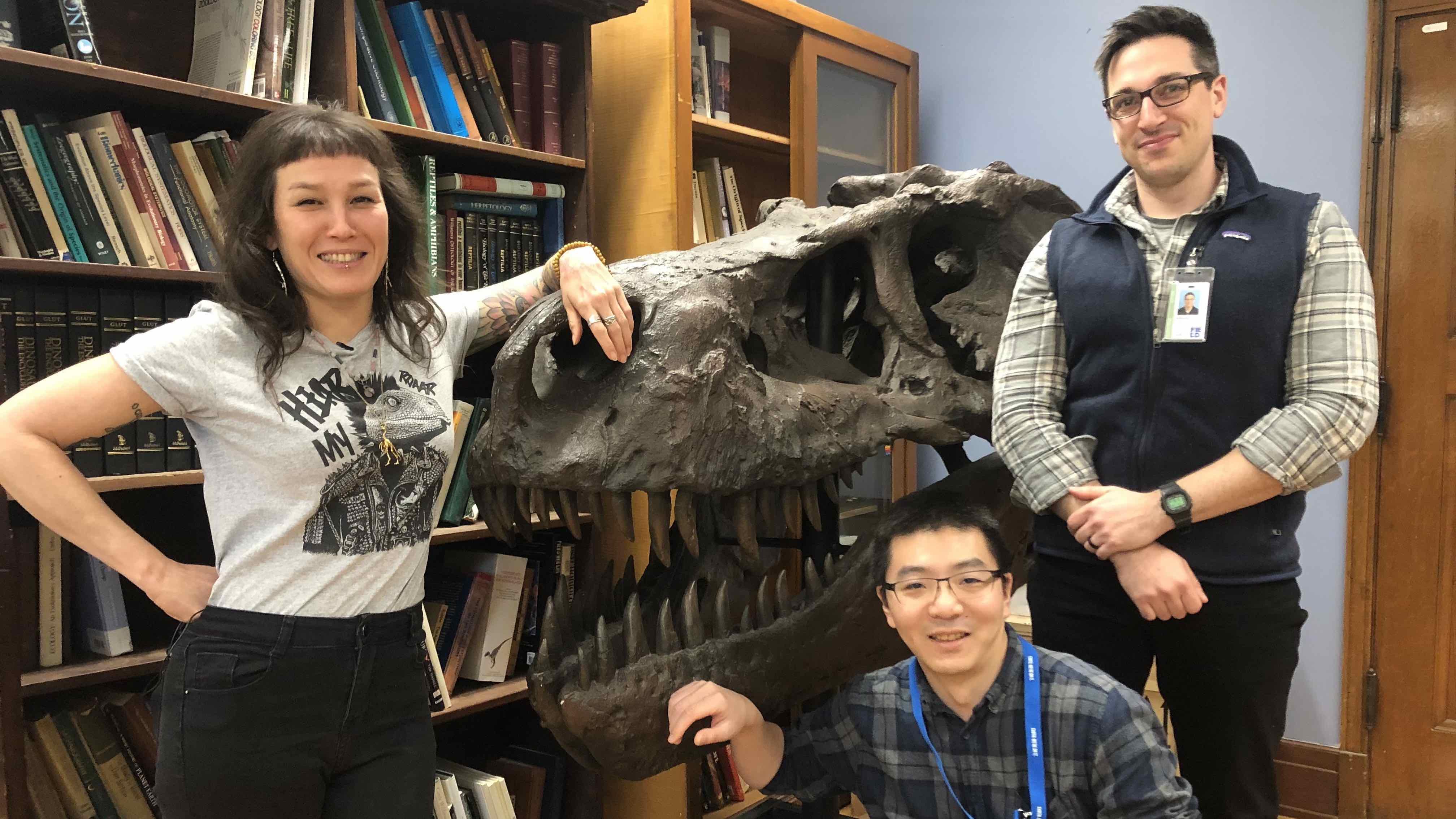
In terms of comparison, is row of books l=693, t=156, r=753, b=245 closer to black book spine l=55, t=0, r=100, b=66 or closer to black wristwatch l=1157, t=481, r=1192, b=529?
black book spine l=55, t=0, r=100, b=66

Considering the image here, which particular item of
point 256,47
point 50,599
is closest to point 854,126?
point 256,47

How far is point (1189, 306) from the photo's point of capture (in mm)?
1629

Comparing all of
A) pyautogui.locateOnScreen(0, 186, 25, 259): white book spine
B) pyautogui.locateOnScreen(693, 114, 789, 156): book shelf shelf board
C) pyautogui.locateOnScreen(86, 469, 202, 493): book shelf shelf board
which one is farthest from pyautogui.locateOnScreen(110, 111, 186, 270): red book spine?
pyautogui.locateOnScreen(693, 114, 789, 156): book shelf shelf board

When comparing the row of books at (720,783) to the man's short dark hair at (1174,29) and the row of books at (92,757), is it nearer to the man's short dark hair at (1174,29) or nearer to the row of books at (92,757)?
the row of books at (92,757)

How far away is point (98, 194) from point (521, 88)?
1193 mm

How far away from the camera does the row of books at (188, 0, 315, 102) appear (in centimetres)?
235

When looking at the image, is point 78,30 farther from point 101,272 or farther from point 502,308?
point 502,308

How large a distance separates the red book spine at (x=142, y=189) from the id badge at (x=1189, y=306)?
6.58 feet

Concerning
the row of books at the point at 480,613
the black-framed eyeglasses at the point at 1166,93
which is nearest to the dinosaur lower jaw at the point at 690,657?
the black-framed eyeglasses at the point at 1166,93

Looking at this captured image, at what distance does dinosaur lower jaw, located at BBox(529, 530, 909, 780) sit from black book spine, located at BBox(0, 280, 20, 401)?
1.26 m

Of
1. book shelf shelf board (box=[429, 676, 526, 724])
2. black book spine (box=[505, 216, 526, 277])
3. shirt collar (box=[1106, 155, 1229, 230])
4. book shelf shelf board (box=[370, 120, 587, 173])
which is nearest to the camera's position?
shirt collar (box=[1106, 155, 1229, 230])

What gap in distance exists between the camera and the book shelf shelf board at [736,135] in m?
3.46

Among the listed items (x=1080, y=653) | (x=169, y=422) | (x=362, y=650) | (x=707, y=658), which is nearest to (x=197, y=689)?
(x=362, y=650)

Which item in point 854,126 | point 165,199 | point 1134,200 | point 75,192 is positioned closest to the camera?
point 1134,200
